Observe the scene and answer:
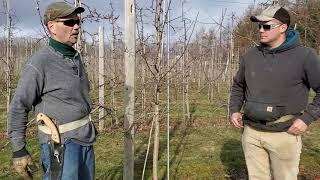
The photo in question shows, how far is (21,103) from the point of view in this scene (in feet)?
9.17

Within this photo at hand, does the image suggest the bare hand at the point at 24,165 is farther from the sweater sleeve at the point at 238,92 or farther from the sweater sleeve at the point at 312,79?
the sweater sleeve at the point at 312,79

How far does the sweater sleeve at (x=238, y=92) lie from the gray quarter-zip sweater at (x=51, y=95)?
1507mm

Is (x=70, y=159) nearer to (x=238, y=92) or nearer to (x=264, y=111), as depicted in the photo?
(x=264, y=111)

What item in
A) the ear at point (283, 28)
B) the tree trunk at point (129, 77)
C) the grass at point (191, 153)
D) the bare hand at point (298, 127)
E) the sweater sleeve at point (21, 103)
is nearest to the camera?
the sweater sleeve at point (21, 103)

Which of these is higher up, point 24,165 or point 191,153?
point 24,165

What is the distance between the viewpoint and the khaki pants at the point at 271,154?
3.67 m

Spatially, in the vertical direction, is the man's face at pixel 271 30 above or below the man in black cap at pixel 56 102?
above

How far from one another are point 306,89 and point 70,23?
6.74 ft

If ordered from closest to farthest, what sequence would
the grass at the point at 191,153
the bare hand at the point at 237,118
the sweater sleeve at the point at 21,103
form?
the sweater sleeve at the point at 21,103
the bare hand at the point at 237,118
the grass at the point at 191,153

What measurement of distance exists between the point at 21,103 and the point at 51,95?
21 centimetres

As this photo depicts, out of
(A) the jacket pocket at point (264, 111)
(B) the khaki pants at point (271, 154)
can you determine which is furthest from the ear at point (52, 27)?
(B) the khaki pants at point (271, 154)

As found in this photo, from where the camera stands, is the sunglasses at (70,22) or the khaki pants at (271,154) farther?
the khaki pants at (271,154)

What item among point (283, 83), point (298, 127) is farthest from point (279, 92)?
point (298, 127)

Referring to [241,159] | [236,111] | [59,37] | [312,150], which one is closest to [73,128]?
[59,37]
